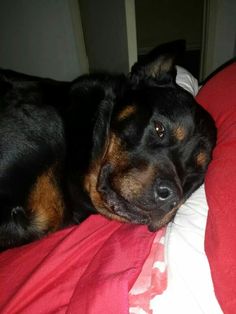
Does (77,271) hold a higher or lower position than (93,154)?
lower

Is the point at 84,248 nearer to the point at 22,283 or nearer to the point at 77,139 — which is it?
the point at 22,283

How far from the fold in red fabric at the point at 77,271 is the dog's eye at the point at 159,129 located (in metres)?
0.41

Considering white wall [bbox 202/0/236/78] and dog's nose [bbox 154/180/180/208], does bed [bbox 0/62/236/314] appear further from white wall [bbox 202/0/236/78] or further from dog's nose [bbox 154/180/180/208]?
white wall [bbox 202/0/236/78]

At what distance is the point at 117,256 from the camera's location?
117 centimetres

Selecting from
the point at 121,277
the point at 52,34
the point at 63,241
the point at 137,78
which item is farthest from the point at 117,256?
the point at 52,34

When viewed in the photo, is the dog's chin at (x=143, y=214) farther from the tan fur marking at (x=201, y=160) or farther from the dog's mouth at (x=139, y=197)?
the tan fur marking at (x=201, y=160)

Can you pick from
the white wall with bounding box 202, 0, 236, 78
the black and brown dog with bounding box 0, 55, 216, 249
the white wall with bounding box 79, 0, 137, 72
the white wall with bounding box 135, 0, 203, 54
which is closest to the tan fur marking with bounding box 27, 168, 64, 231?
the black and brown dog with bounding box 0, 55, 216, 249

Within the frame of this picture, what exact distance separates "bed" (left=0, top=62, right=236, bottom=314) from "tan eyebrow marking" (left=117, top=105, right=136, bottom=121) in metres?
0.41

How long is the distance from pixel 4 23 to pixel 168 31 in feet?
13.2

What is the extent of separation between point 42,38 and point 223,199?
3.82 meters

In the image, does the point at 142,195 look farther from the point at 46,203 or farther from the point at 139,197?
the point at 46,203

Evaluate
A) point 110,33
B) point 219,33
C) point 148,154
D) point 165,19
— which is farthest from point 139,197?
point 165,19

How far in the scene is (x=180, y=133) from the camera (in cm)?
139

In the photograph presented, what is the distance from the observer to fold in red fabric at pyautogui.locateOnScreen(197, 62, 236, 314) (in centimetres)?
94
